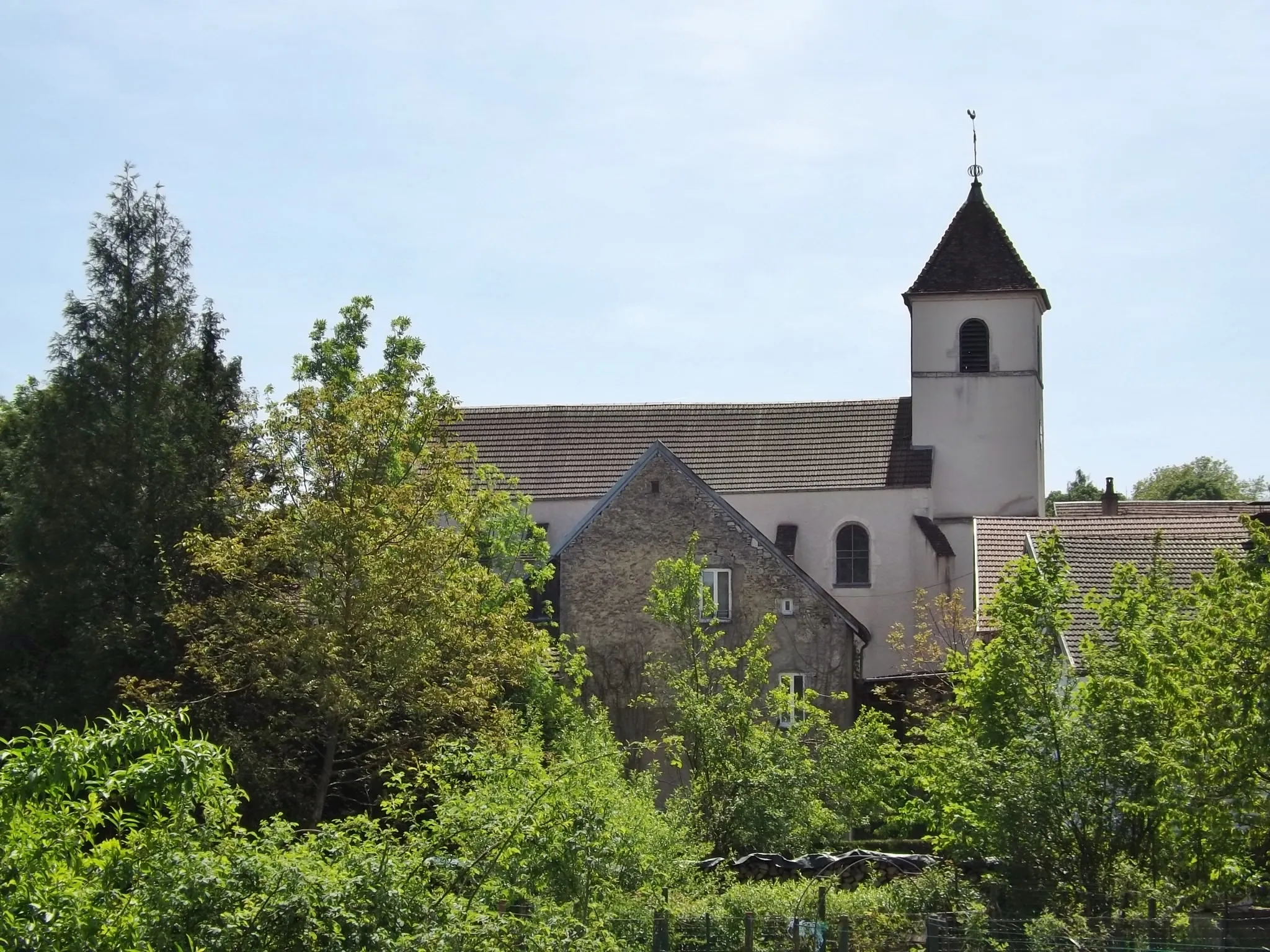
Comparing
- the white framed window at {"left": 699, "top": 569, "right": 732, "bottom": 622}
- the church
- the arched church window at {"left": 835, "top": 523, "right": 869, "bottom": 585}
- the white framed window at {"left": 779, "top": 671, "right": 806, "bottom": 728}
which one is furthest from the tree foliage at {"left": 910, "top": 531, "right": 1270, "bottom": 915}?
the arched church window at {"left": 835, "top": 523, "right": 869, "bottom": 585}

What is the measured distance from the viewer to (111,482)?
26672mm

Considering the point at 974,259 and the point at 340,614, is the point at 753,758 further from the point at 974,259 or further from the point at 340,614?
the point at 974,259

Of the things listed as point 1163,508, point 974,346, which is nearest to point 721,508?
point 974,346

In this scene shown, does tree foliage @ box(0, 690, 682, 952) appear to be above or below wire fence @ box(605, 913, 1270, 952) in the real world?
above

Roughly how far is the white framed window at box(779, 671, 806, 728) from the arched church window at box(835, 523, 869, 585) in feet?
29.0

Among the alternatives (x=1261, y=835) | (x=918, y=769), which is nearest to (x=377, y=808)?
(x=918, y=769)

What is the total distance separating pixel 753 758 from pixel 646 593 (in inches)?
403

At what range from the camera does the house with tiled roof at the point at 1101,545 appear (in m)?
24.9

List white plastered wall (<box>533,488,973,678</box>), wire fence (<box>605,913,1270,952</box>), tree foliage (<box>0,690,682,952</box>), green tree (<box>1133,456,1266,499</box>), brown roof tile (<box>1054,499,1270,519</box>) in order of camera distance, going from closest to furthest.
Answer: tree foliage (<box>0,690,682,952</box>), wire fence (<box>605,913,1270,952</box>), brown roof tile (<box>1054,499,1270,519</box>), white plastered wall (<box>533,488,973,678</box>), green tree (<box>1133,456,1266,499</box>)

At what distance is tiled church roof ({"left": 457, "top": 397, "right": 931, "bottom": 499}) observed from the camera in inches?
1682

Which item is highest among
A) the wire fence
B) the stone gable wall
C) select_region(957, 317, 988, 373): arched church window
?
select_region(957, 317, 988, 373): arched church window

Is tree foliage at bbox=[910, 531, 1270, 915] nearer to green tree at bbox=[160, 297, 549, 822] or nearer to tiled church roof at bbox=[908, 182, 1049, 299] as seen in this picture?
green tree at bbox=[160, 297, 549, 822]

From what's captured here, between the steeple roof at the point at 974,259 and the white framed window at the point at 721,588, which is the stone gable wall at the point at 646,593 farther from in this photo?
the steeple roof at the point at 974,259

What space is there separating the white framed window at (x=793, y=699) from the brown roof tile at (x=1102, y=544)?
3.41 m
